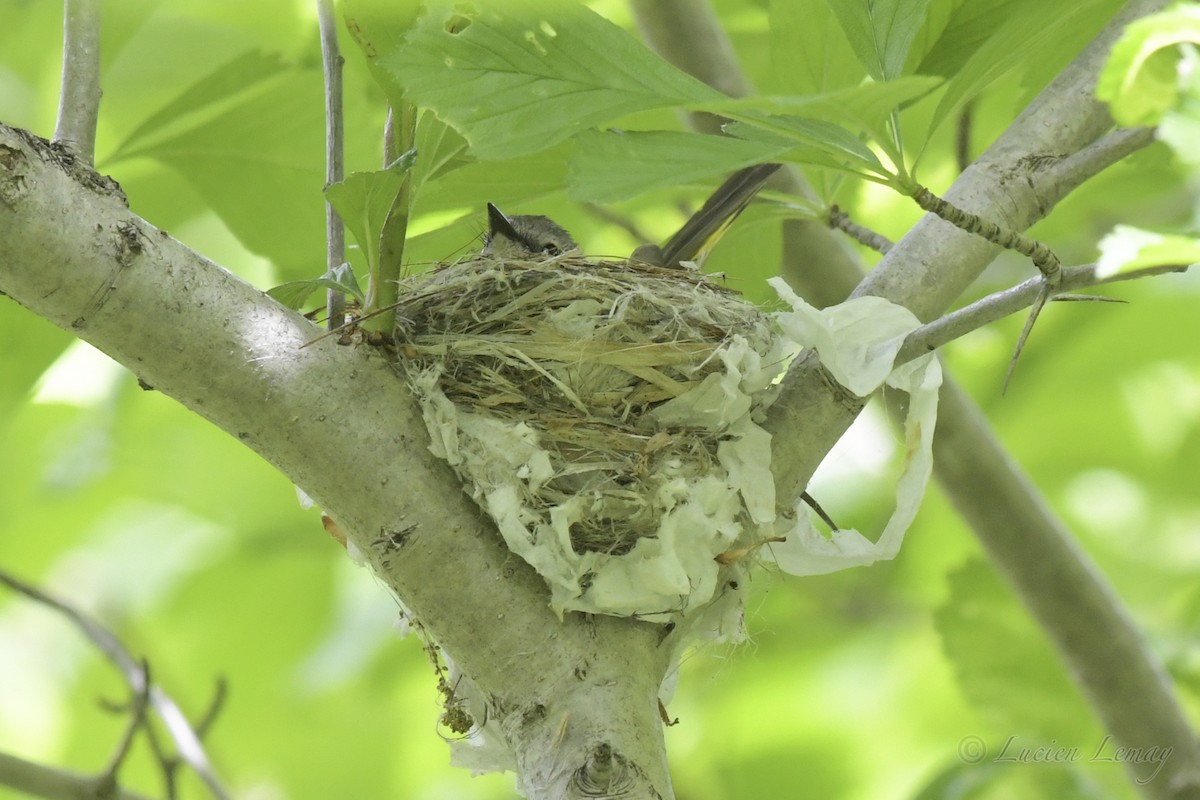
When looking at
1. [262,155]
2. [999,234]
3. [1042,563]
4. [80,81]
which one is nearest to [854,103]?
[999,234]

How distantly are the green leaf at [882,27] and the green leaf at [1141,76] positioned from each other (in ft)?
1.33

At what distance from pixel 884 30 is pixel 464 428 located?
0.78 m

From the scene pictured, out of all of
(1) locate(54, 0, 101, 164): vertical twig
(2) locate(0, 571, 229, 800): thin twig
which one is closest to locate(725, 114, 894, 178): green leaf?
(1) locate(54, 0, 101, 164): vertical twig

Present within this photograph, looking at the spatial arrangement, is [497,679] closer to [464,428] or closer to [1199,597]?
[464,428]

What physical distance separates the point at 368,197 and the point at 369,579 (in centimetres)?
283

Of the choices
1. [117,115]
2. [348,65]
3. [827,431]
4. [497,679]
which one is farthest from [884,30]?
[117,115]

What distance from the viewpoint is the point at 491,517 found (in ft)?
5.28

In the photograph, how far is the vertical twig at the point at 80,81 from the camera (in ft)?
5.16

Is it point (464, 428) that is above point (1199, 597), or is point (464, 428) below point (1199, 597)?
above

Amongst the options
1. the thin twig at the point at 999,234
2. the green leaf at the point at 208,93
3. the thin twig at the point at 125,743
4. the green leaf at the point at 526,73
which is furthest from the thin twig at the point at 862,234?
the thin twig at the point at 125,743

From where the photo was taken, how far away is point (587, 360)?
197 centimetres

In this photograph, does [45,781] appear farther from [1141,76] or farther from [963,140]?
[963,140]

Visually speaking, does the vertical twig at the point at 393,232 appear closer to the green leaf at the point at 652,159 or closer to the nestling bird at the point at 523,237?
the green leaf at the point at 652,159

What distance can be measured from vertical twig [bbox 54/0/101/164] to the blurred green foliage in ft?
1.93
